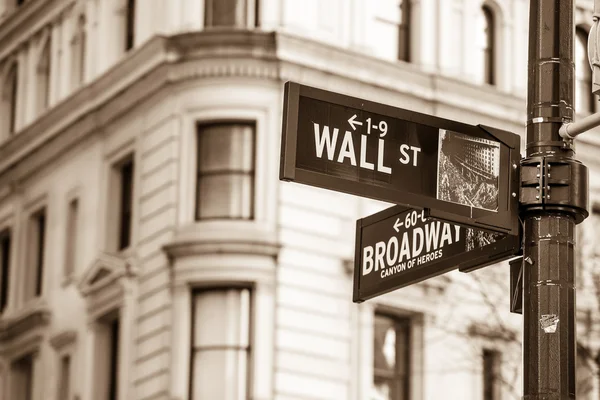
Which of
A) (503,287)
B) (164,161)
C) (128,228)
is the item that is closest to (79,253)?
(128,228)

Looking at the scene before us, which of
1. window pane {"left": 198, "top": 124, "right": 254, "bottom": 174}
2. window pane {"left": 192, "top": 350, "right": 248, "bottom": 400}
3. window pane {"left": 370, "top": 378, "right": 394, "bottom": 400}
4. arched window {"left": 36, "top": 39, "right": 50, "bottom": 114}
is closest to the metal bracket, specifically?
window pane {"left": 192, "top": 350, "right": 248, "bottom": 400}

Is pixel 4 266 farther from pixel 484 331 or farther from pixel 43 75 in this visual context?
pixel 484 331

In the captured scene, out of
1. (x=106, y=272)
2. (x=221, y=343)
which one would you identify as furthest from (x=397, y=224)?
(x=106, y=272)

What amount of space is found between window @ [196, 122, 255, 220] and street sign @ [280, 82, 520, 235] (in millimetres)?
23124

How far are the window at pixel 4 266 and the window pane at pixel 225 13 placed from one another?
9.45 m

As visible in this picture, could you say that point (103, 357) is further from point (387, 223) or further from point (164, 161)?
point (387, 223)

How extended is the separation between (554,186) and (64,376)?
92.9 ft

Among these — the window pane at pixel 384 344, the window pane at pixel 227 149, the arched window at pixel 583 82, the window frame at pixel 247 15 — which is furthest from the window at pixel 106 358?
the arched window at pixel 583 82

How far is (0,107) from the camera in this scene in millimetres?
40844

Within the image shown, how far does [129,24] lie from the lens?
1405 inches

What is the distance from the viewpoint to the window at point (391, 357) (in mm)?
33688

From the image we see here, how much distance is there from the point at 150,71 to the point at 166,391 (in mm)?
6413

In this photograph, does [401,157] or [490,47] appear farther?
[490,47]

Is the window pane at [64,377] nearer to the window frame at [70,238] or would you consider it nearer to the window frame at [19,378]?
the window frame at [19,378]
